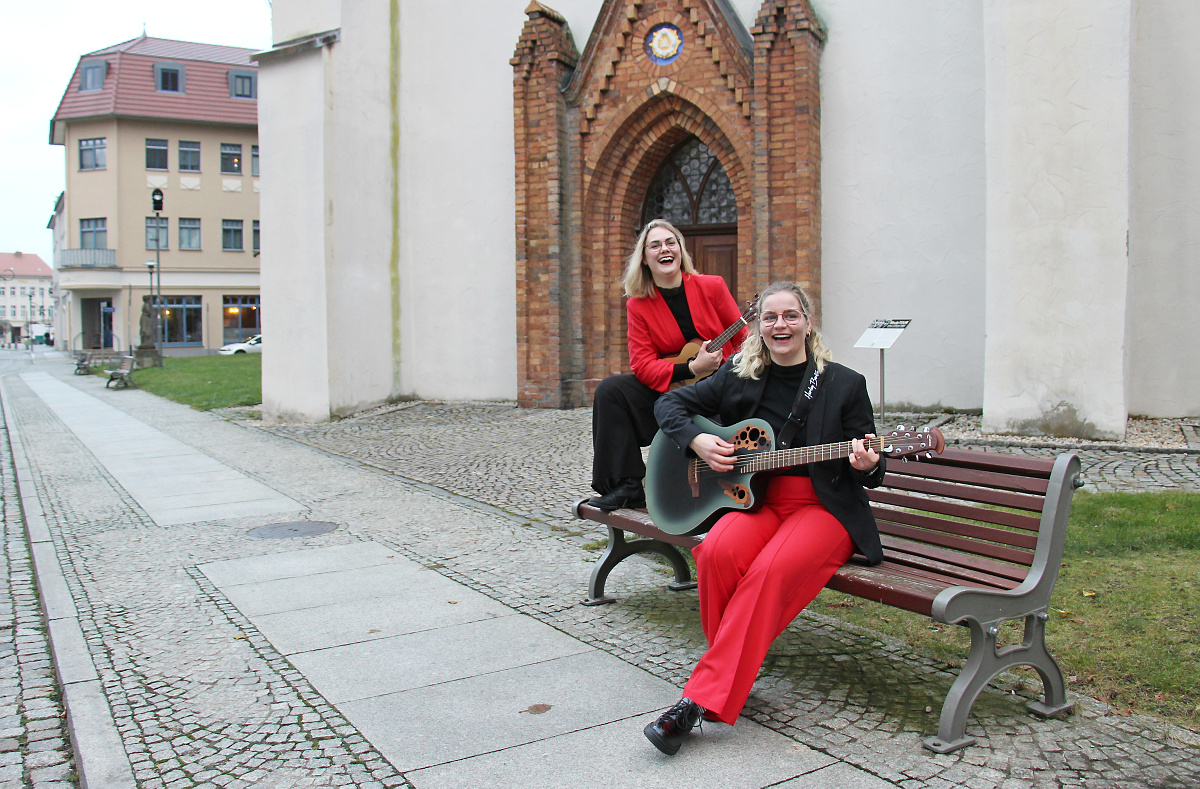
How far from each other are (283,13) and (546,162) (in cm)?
490

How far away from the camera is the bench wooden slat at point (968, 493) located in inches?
132

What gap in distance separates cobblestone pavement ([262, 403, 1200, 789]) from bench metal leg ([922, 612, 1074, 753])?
2.2 inches

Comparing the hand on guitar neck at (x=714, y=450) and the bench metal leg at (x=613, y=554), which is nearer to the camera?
the hand on guitar neck at (x=714, y=450)

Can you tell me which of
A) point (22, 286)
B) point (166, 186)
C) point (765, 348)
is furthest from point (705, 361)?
point (22, 286)

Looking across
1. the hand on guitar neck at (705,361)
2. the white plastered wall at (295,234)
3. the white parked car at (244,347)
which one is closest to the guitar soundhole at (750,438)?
the hand on guitar neck at (705,361)

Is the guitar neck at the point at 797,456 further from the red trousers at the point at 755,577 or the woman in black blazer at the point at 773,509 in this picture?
the red trousers at the point at 755,577

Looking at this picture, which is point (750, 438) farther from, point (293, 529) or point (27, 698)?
point (293, 529)

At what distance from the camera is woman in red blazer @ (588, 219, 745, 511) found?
4723 mm

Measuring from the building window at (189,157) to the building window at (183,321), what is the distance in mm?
6574

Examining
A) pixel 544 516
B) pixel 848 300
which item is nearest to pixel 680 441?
pixel 544 516

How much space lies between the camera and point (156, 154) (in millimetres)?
47562

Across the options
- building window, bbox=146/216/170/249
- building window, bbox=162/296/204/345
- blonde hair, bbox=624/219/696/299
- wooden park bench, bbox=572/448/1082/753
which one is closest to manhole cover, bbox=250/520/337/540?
blonde hair, bbox=624/219/696/299

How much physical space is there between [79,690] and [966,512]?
3643 mm

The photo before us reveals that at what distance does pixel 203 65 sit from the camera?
158 feet
